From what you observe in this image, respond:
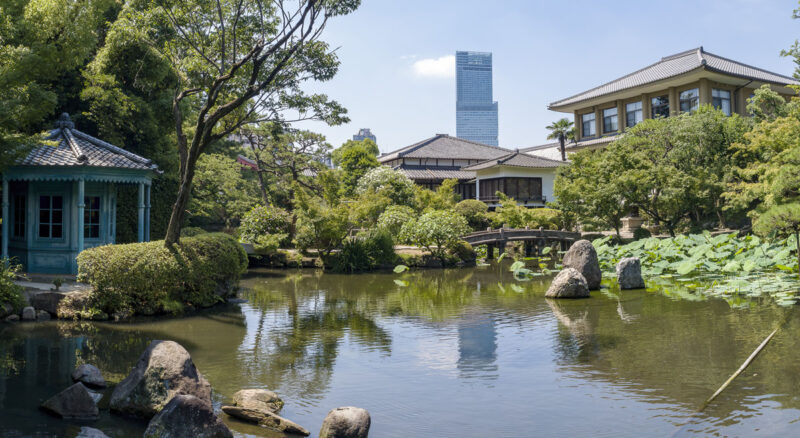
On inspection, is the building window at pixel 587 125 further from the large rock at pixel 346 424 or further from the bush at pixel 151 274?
the large rock at pixel 346 424

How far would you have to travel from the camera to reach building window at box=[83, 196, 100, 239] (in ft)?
45.9

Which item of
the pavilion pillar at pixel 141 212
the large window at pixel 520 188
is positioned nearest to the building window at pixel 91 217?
the pavilion pillar at pixel 141 212

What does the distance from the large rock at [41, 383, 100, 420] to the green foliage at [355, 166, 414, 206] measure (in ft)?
74.5

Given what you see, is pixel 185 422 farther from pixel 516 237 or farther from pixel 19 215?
pixel 516 237

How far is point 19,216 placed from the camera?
46.0ft

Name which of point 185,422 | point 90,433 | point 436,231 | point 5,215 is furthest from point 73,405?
point 436,231

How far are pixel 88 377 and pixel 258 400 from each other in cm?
231

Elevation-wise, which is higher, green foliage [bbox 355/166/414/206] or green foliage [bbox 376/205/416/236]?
green foliage [bbox 355/166/414/206]

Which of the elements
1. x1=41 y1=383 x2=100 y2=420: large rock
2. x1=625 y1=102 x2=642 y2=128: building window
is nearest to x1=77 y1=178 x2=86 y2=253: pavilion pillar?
x1=41 y1=383 x2=100 y2=420: large rock

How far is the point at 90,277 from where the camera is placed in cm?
1135

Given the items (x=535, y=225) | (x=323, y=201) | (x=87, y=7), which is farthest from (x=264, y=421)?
(x=535, y=225)

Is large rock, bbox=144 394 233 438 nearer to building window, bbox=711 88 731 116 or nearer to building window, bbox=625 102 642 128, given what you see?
building window, bbox=711 88 731 116

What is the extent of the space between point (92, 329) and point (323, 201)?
1462 cm

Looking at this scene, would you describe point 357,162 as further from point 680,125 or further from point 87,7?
point 87,7
